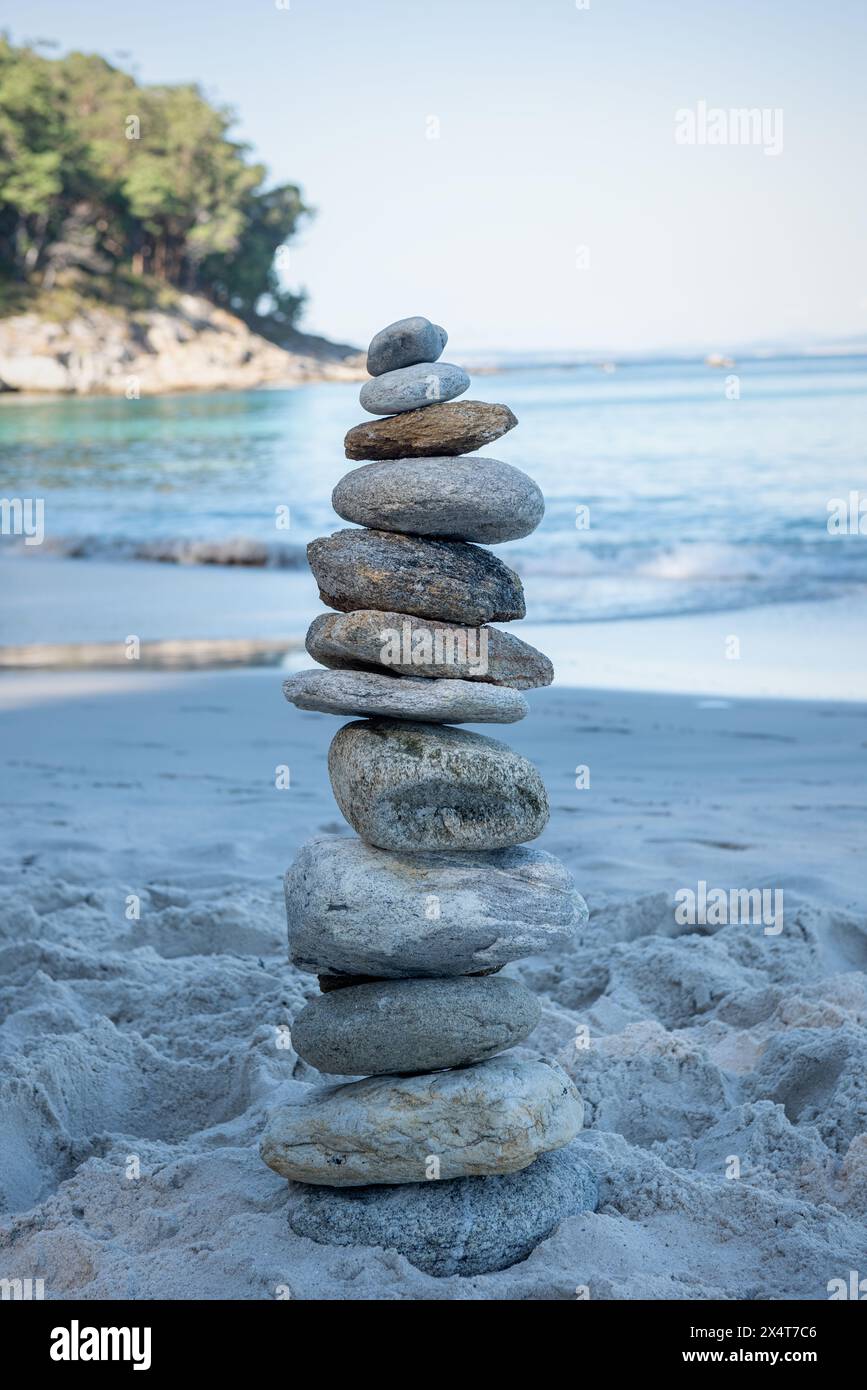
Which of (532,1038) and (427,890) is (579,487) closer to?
(532,1038)

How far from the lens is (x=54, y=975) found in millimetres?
5234

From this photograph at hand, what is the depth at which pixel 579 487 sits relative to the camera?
2634 centimetres

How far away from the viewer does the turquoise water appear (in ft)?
54.9

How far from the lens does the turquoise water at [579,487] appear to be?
1672 cm

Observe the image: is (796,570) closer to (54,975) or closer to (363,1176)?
(54,975)

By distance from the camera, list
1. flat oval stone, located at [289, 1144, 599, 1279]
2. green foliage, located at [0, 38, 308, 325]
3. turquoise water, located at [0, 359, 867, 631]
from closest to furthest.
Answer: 1. flat oval stone, located at [289, 1144, 599, 1279]
2. turquoise water, located at [0, 359, 867, 631]
3. green foliage, located at [0, 38, 308, 325]

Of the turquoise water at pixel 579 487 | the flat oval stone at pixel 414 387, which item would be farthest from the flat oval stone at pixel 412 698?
the turquoise water at pixel 579 487

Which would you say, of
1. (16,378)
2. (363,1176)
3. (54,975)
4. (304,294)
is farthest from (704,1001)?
(304,294)

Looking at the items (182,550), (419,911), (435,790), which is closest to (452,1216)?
(419,911)

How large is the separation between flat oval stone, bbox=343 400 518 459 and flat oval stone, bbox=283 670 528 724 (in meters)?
0.65

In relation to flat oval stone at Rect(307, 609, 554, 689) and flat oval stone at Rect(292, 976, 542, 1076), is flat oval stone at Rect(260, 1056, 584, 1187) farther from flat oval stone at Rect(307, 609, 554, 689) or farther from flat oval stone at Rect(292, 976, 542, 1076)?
flat oval stone at Rect(307, 609, 554, 689)

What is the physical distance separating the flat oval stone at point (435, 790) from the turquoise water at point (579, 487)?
681 centimetres

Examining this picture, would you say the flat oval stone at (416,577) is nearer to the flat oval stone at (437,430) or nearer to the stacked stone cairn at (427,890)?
the stacked stone cairn at (427,890)

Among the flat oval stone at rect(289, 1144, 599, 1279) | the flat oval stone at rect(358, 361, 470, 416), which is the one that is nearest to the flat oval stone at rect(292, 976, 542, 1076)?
the flat oval stone at rect(289, 1144, 599, 1279)
